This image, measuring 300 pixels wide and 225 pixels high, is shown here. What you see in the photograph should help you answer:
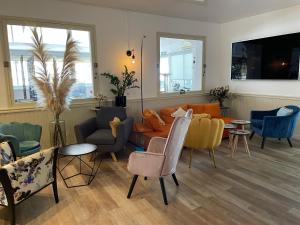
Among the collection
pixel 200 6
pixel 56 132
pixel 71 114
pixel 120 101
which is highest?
pixel 200 6

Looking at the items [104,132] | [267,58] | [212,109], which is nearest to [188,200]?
[104,132]

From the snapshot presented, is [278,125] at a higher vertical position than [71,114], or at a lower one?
lower

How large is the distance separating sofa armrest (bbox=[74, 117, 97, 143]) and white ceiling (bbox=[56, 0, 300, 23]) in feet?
7.34

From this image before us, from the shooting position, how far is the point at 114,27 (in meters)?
4.63

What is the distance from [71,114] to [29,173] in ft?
7.41

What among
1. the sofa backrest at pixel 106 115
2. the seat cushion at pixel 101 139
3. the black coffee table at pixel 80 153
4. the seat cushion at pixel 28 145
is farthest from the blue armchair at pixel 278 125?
the seat cushion at pixel 28 145

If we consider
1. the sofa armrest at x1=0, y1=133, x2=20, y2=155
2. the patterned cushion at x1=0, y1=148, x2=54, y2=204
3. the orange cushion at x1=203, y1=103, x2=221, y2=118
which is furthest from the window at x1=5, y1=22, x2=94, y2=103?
the orange cushion at x1=203, y1=103, x2=221, y2=118

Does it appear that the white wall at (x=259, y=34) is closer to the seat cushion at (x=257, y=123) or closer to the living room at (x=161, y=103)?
the living room at (x=161, y=103)

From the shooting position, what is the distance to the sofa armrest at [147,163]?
8.05 ft

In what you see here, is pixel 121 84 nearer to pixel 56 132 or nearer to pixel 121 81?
pixel 121 81

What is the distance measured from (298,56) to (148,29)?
3.17m

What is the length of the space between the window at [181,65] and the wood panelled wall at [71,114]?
1.25 ft

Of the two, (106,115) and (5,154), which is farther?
(106,115)

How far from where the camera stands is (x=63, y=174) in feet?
11.1
